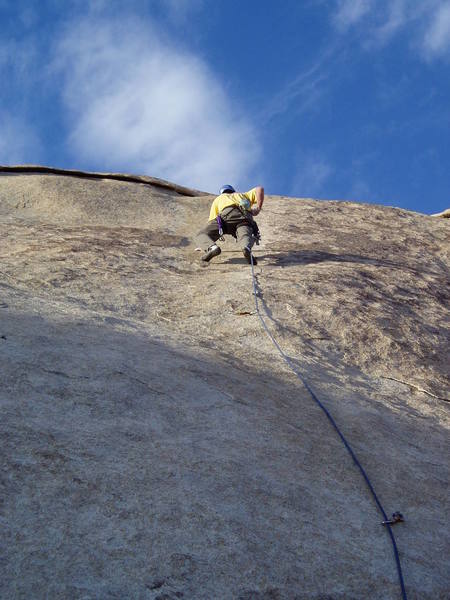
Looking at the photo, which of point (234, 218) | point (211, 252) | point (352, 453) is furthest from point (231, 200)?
point (352, 453)

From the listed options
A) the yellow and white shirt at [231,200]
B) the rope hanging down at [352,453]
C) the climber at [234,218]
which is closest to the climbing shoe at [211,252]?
the climber at [234,218]

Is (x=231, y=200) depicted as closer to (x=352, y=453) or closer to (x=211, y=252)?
(x=211, y=252)

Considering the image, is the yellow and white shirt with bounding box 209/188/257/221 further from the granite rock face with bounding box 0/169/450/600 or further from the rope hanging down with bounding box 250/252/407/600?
the rope hanging down with bounding box 250/252/407/600

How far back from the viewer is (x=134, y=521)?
9.87 feet

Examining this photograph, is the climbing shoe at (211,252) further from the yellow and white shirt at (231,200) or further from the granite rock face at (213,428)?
the yellow and white shirt at (231,200)

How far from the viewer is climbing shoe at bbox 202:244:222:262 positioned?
9.20m

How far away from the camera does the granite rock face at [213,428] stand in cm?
287

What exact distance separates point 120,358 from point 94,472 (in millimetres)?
1614

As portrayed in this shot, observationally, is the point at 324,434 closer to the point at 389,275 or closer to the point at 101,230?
the point at 389,275

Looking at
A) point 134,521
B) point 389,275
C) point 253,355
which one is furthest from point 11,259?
point 134,521

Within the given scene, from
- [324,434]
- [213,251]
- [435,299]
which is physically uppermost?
[213,251]

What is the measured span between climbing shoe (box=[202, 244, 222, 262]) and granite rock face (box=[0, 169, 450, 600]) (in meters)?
A: 0.32

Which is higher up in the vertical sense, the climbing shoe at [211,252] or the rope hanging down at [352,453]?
the climbing shoe at [211,252]

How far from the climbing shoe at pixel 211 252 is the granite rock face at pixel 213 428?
0.32 meters
